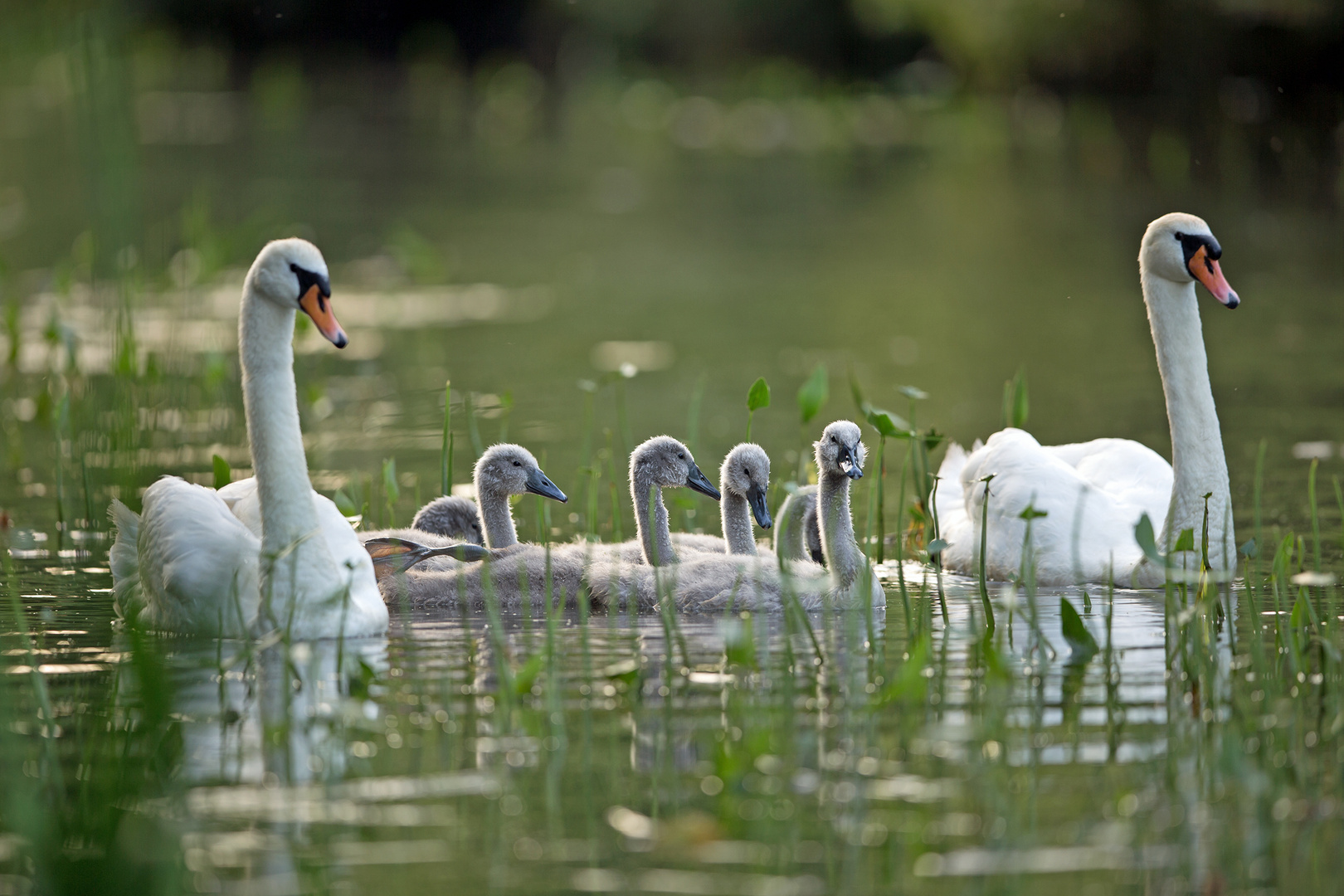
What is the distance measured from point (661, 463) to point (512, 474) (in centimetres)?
68

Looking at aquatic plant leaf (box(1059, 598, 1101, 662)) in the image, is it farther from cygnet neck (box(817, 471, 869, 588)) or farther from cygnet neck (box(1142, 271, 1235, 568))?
cygnet neck (box(1142, 271, 1235, 568))

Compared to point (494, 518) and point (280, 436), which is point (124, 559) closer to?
point (280, 436)

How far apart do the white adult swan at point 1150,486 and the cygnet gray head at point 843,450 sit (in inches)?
39.2

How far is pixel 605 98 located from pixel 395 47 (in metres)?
12.6

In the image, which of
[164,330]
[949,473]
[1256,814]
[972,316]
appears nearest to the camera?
[1256,814]

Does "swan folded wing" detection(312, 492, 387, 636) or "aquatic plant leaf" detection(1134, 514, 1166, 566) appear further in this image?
"swan folded wing" detection(312, 492, 387, 636)

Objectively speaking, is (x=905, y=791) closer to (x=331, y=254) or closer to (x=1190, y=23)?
(x=331, y=254)

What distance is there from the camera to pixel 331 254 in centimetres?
2339

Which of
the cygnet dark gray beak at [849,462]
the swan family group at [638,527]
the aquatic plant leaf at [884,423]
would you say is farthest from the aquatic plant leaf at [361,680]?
the aquatic plant leaf at [884,423]

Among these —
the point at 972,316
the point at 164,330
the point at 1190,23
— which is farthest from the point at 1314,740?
the point at 1190,23

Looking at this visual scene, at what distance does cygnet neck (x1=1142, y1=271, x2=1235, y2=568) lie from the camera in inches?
330

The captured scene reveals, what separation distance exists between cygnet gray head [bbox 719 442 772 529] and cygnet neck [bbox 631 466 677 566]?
1.03 ft

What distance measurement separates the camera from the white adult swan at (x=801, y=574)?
7.80 metres

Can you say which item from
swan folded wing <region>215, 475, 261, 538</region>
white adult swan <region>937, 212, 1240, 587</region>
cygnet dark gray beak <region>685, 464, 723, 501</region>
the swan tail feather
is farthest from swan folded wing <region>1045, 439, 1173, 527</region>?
the swan tail feather
